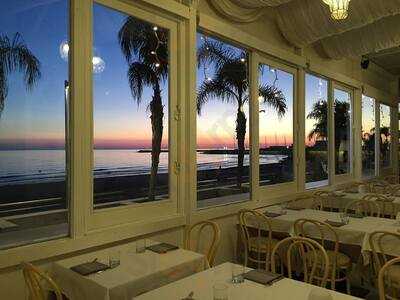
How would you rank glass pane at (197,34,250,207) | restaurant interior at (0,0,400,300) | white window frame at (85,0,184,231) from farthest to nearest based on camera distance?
glass pane at (197,34,250,207), white window frame at (85,0,184,231), restaurant interior at (0,0,400,300)

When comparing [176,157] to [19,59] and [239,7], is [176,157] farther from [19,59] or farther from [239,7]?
[239,7]

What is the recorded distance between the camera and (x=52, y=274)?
2.43 metres

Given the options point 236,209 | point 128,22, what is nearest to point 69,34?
point 128,22

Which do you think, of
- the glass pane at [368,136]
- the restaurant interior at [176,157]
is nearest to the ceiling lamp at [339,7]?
the restaurant interior at [176,157]

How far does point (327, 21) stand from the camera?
4480 millimetres

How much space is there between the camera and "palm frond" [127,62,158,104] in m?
3.22

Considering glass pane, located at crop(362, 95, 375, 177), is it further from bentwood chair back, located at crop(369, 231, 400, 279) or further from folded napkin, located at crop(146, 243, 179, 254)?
folded napkin, located at crop(146, 243, 179, 254)

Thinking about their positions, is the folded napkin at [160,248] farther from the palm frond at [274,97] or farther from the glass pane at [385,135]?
the glass pane at [385,135]

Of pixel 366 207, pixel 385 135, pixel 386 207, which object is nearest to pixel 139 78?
pixel 366 207

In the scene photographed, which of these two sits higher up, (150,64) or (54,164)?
(150,64)

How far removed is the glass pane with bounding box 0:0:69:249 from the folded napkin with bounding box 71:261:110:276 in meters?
0.46

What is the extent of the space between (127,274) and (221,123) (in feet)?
8.25

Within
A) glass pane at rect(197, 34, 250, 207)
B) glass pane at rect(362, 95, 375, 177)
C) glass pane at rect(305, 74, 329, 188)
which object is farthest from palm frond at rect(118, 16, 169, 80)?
glass pane at rect(362, 95, 375, 177)

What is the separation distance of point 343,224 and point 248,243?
38.4 inches
